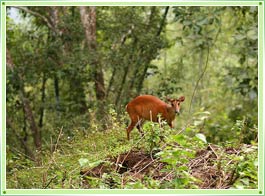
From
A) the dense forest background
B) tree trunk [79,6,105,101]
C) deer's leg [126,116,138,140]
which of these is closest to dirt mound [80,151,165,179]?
deer's leg [126,116,138,140]

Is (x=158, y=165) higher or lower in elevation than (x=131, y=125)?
lower

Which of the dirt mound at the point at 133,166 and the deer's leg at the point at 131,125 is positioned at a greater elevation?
the deer's leg at the point at 131,125

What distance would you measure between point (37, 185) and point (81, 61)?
622 centimetres

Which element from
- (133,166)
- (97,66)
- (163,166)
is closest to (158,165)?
(163,166)

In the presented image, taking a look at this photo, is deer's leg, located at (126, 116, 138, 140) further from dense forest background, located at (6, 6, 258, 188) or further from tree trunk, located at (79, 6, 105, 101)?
tree trunk, located at (79, 6, 105, 101)

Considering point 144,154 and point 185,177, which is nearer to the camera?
point 185,177

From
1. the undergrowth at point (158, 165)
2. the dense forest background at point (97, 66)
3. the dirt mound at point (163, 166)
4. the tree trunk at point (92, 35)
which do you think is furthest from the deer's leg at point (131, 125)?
the tree trunk at point (92, 35)

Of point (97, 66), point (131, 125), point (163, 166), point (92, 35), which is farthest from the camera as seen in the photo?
point (92, 35)

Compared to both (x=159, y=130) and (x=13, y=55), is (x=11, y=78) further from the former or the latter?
(x=159, y=130)

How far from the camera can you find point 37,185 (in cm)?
534

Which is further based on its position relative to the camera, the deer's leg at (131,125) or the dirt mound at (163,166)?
the deer's leg at (131,125)

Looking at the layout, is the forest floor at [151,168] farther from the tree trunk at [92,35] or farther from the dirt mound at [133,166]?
the tree trunk at [92,35]

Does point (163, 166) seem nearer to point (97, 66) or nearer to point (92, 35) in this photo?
point (97, 66)

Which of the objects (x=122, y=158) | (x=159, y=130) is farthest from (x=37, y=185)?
(x=159, y=130)
